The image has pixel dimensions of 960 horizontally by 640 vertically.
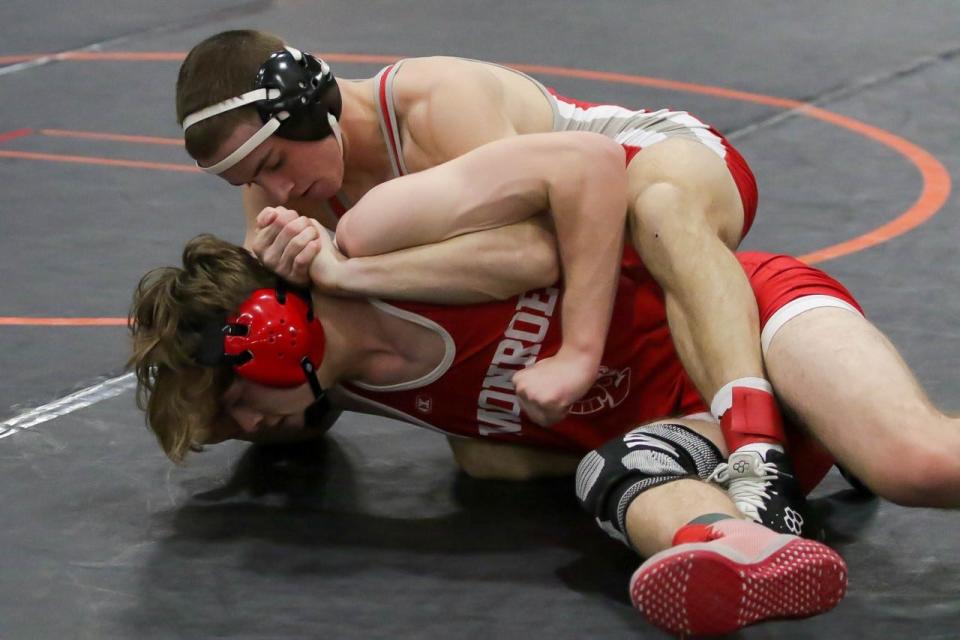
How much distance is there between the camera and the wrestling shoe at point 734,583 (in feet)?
7.60

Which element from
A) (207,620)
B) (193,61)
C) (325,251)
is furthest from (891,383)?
(193,61)

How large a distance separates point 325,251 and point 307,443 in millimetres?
639

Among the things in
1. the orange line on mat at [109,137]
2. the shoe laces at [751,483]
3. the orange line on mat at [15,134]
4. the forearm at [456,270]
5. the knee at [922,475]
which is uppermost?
the forearm at [456,270]

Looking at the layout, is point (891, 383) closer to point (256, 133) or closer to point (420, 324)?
point (420, 324)

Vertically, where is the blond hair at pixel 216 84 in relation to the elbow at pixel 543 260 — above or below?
above

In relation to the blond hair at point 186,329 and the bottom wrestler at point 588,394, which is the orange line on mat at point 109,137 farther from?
the blond hair at point 186,329

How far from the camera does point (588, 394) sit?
311 cm

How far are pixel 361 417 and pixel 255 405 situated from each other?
633 mm

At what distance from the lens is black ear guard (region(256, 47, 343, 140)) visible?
10.4 feet

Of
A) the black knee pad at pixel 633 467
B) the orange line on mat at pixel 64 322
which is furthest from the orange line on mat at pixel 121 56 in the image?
the black knee pad at pixel 633 467

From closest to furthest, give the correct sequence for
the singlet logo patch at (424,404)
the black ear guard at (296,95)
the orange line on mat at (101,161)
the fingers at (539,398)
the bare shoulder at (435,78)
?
the fingers at (539,398), the singlet logo patch at (424,404), the black ear guard at (296,95), the bare shoulder at (435,78), the orange line on mat at (101,161)

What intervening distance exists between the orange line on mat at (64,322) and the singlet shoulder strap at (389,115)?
106 centimetres

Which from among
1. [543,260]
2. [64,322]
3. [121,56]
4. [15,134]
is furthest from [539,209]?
[121,56]

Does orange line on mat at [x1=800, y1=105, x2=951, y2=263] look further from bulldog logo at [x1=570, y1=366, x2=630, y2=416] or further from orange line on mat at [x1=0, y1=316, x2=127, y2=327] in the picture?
orange line on mat at [x1=0, y1=316, x2=127, y2=327]
